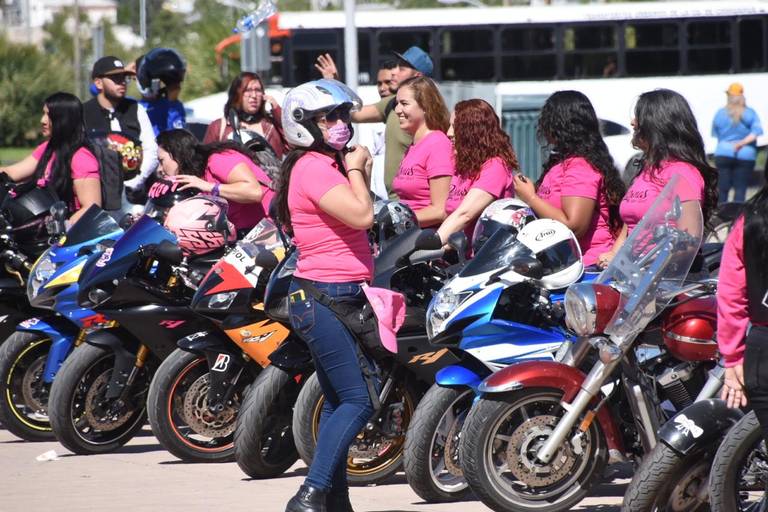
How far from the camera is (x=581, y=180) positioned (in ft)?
23.2

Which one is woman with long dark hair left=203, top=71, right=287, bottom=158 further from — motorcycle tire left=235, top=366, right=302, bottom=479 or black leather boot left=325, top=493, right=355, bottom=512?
black leather boot left=325, top=493, right=355, bottom=512

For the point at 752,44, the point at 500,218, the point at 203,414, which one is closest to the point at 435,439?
the point at 500,218

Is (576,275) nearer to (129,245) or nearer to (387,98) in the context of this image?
(129,245)

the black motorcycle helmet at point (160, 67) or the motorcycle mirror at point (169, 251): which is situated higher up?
the black motorcycle helmet at point (160, 67)

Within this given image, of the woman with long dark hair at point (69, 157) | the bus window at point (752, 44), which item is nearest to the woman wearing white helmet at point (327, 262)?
the woman with long dark hair at point (69, 157)

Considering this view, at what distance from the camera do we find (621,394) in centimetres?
577

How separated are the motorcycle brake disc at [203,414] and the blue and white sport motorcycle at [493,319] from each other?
1.46 m

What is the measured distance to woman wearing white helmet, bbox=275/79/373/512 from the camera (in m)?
5.56

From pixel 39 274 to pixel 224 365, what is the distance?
1372 millimetres

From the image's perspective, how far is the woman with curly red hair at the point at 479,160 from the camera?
282 inches

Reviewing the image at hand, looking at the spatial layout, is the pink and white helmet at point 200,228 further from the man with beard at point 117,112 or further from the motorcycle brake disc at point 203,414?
the man with beard at point 117,112

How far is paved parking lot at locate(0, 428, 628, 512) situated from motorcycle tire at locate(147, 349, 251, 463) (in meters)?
0.12

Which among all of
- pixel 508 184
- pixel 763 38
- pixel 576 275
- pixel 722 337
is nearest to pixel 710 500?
pixel 722 337

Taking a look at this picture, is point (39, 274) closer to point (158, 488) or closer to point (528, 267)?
point (158, 488)
